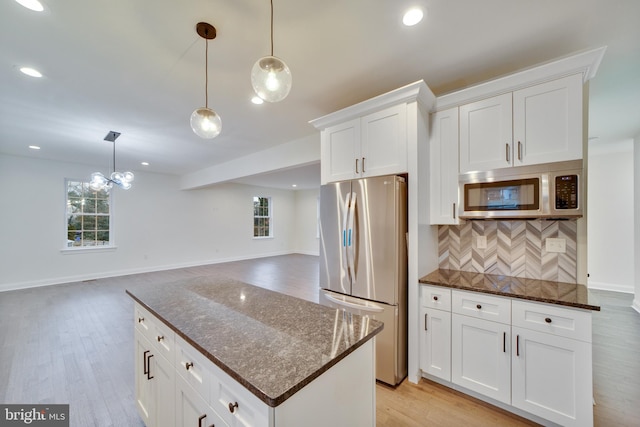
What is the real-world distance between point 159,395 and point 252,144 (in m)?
3.65

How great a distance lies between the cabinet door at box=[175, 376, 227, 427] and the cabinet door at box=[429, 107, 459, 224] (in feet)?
6.97

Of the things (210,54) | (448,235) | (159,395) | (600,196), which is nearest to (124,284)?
(159,395)

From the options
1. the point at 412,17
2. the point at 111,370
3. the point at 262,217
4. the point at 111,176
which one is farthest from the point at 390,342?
the point at 262,217

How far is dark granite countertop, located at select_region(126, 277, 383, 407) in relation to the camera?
83 cm

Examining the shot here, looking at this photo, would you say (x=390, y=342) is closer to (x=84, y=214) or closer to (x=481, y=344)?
(x=481, y=344)

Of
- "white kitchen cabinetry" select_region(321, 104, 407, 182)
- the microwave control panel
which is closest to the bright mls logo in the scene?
"white kitchen cabinetry" select_region(321, 104, 407, 182)

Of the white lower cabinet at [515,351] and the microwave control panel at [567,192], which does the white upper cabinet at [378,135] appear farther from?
the white lower cabinet at [515,351]

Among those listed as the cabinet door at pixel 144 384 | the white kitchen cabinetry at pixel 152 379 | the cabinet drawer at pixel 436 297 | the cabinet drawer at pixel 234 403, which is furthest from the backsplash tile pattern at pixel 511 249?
the cabinet door at pixel 144 384

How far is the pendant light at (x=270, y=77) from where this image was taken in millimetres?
1318

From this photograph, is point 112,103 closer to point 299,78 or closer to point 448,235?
point 299,78

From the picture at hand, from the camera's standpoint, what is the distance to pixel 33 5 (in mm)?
1530

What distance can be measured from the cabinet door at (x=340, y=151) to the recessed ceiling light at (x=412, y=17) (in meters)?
0.91

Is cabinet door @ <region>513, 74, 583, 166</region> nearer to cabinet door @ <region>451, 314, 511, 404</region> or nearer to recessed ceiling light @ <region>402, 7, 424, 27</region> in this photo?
recessed ceiling light @ <region>402, 7, 424, 27</region>

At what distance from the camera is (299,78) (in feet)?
7.60
